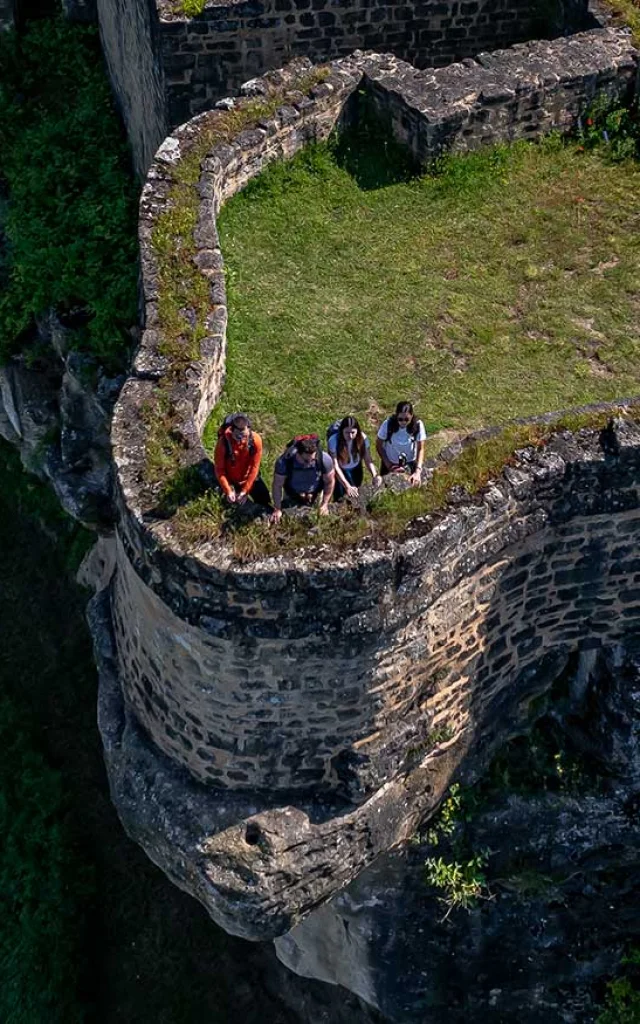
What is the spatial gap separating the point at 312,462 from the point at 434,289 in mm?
3663

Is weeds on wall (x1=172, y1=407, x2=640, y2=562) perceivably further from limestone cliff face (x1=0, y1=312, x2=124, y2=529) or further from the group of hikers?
limestone cliff face (x1=0, y1=312, x2=124, y2=529)

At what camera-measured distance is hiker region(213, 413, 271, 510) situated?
9992 millimetres

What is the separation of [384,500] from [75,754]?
1027cm

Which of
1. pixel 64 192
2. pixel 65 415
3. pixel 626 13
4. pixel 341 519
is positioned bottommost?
pixel 65 415

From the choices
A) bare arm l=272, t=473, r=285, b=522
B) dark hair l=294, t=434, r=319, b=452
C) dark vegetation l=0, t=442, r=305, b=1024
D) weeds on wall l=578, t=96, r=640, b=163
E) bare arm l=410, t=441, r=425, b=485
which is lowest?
dark vegetation l=0, t=442, r=305, b=1024

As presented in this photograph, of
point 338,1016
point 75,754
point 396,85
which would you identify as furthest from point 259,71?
point 338,1016

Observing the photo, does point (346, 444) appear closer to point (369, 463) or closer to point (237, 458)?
point (369, 463)

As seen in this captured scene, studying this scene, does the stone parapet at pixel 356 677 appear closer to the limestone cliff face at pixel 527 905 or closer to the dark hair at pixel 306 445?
the limestone cliff face at pixel 527 905

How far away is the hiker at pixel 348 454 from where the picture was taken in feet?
33.9

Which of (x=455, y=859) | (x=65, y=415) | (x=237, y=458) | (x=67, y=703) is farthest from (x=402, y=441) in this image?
(x=67, y=703)

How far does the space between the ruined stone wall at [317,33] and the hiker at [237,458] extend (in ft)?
19.5

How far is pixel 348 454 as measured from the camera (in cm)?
1049

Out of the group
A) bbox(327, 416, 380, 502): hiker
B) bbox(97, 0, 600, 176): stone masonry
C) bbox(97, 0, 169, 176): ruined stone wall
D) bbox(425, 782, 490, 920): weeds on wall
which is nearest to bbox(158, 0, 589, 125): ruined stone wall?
bbox(97, 0, 600, 176): stone masonry

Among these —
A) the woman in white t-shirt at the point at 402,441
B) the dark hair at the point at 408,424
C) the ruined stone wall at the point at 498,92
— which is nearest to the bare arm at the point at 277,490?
the woman in white t-shirt at the point at 402,441
